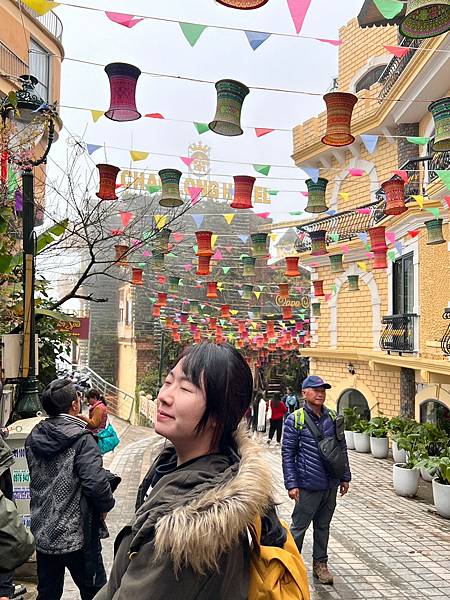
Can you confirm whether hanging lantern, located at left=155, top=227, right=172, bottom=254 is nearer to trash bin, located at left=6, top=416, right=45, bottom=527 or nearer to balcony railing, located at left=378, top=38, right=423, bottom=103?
balcony railing, located at left=378, top=38, right=423, bottom=103

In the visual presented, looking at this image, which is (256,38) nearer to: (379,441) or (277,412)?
(379,441)

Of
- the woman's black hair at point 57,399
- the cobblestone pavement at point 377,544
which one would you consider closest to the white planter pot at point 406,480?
the cobblestone pavement at point 377,544

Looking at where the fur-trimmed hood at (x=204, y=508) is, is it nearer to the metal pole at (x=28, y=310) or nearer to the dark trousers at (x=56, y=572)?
the dark trousers at (x=56, y=572)

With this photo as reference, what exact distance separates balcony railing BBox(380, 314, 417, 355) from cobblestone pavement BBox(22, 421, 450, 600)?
3646mm

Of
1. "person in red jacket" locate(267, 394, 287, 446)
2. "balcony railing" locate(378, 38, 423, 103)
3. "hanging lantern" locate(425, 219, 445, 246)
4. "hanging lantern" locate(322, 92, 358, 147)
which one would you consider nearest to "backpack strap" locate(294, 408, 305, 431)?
"hanging lantern" locate(322, 92, 358, 147)

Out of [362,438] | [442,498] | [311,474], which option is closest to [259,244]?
[362,438]

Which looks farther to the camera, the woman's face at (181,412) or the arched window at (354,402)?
the arched window at (354,402)

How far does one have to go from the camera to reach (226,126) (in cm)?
665

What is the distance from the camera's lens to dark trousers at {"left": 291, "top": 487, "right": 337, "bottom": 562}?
5219 mm

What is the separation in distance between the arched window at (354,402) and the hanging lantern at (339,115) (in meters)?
13.4

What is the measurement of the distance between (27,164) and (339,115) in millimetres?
3611

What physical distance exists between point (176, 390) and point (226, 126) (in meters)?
5.43

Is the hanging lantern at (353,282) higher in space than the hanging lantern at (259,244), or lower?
lower

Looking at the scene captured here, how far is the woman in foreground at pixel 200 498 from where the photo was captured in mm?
1410
